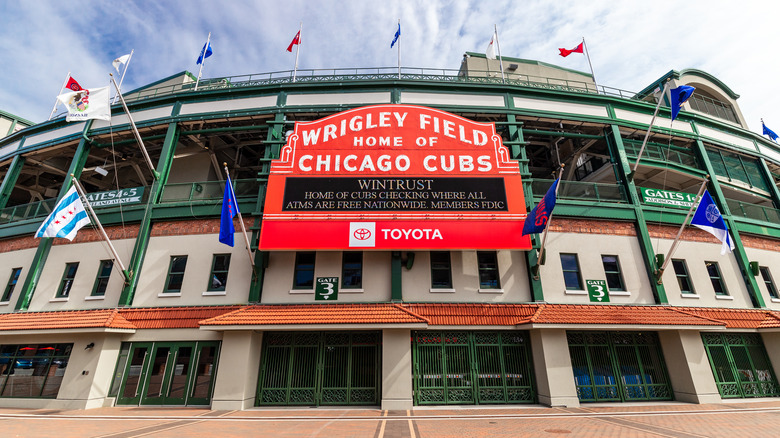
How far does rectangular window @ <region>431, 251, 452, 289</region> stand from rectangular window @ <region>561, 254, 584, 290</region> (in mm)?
4993

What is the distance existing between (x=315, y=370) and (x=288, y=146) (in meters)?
9.61

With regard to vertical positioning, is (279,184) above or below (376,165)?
below

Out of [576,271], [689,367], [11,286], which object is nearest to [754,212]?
[689,367]

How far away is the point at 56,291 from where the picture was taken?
15.4m

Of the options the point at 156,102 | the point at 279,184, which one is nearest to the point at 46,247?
the point at 156,102

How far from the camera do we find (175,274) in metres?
15.1

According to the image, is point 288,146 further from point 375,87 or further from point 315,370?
point 315,370

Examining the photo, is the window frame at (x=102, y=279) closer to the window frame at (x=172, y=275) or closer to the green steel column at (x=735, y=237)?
the window frame at (x=172, y=275)

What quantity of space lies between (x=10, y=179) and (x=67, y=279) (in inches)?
369

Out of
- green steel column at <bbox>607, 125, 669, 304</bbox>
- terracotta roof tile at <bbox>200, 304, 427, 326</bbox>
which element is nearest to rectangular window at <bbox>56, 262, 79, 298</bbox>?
terracotta roof tile at <bbox>200, 304, 427, 326</bbox>

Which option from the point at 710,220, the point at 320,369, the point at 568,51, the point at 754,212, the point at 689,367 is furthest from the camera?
the point at 568,51

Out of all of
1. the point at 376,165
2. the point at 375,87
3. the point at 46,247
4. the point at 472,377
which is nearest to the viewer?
the point at 472,377

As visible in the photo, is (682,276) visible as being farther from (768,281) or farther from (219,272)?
(219,272)

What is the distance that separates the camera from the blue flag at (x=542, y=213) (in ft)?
39.8
